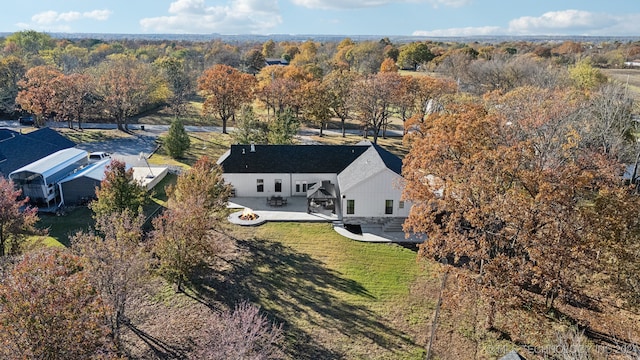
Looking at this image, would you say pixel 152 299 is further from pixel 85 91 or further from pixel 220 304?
pixel 85 91

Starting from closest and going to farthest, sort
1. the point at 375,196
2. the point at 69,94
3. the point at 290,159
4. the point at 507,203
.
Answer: the point at 507,203, the point at 375,196, the point at 290,159, the point at 69,94

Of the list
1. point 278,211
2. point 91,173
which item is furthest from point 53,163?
point 278,211

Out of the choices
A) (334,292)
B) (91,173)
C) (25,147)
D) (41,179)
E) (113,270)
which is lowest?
(334,292)

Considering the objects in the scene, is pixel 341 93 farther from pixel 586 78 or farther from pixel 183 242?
pixel 183 242

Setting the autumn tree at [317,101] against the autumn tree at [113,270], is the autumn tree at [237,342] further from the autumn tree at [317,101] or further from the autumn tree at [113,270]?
the autumn tree at [317,101]

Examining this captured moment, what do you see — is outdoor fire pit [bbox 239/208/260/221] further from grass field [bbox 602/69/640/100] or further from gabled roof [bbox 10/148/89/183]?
grass field [bbox 602/69/640/100]

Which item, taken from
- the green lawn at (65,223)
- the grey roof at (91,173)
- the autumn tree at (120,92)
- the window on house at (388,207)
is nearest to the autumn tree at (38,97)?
the autumn tree at (120,92)
